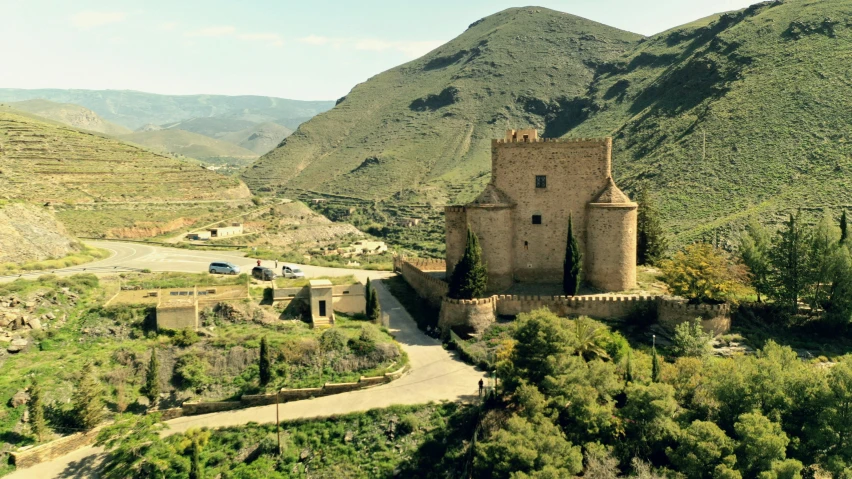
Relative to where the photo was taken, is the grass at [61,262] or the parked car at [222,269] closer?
the grass at [61,262]

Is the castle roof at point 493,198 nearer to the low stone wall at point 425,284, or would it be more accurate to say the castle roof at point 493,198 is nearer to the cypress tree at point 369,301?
the low stone wall at point 425,284

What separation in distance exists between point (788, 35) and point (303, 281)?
222 feet

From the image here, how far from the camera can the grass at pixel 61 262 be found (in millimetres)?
34531

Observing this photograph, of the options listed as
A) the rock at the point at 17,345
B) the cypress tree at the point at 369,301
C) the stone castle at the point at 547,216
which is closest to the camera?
the rock at the point at 17,345

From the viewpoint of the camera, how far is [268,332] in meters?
28.9

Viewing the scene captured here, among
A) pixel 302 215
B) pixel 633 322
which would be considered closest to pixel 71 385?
pixel 633 322

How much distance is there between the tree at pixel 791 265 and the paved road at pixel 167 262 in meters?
24.7

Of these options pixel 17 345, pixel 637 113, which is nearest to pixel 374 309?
pixel 17 345

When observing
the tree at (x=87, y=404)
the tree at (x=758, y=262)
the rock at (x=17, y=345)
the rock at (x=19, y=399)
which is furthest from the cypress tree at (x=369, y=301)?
the tree at (x=758, y=262)

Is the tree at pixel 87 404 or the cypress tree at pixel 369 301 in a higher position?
the cypress tree at pixel 369 301

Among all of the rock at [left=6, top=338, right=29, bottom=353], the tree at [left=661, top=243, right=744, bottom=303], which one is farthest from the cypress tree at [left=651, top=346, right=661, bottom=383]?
the rock at [left=6, top=338, right=29, bottom=353]

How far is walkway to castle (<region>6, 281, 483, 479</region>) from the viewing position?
22172 millimetres

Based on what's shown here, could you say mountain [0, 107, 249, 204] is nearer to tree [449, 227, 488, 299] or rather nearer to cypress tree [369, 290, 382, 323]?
cypress tree [369, 290, 382, 323]

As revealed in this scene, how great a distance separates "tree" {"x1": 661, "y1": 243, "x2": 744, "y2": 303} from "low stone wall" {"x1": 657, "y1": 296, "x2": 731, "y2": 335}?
43cm
